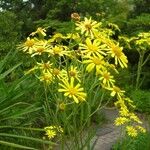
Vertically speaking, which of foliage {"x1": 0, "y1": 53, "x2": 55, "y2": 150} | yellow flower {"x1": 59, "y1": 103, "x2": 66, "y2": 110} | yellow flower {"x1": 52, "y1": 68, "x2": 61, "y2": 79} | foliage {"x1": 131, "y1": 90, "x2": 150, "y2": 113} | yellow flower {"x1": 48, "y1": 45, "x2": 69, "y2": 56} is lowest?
foliage {"x1": 131, "y1": 90, "x2": 150, "y2": 113}

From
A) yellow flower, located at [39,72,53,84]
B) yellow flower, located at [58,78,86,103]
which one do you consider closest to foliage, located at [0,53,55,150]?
yellow flower, located at [39,72,53,84]

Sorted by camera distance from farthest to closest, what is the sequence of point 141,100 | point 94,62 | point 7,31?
1. point 7,31
2. point 141,100
3. point 94,62

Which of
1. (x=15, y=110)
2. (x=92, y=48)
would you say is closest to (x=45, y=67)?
(x=92, y=48)

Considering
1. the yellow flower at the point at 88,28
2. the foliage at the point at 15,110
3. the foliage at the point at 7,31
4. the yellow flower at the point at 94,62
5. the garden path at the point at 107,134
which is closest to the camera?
the yellow flower at the point at 94,62

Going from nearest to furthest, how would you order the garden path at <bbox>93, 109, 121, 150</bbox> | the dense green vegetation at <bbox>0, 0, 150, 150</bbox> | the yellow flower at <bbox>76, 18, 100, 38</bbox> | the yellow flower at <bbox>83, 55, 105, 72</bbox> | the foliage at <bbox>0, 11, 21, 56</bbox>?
the yellow flower at <bbox>83, 55, 105, 72</bbox>
the yellow flower at <bbox>76, 18, 100, 38</bbox>
the dense green vegetation at <bbox>0, 0, 150, 150</bbox>
the garden path at <bbox>93, 109, 121, 150</bbox>
the foliage at <bbox>0, 11, 21, 56</bbox>

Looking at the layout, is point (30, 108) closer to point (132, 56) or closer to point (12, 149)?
point (12, 149)

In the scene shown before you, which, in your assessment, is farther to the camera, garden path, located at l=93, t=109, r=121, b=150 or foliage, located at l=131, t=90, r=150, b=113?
foliage, located at l=131, t=90, r=150, b=113

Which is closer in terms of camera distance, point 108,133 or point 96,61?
point 96,61

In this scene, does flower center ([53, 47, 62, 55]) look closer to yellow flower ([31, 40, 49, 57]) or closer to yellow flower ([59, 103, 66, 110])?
yellow flower ([31, 40, 49, 57])

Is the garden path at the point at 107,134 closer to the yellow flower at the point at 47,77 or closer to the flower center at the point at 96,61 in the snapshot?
the yellow flower at the point at 47,77

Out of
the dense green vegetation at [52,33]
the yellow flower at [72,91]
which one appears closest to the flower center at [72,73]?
the yellow flower at [72,91]

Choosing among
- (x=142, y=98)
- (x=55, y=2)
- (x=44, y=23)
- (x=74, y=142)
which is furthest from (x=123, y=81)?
(x=74, y=142)

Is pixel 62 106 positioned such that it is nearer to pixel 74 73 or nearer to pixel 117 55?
pixel 74 73
